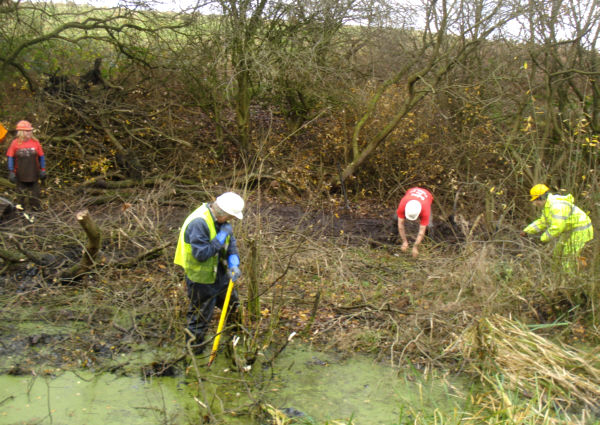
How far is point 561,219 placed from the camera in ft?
20.9

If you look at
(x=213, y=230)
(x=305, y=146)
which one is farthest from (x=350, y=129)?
(x=213, y=230)

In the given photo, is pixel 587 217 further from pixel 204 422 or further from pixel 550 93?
pixel 550 93

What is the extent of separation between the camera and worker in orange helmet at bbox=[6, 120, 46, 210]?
9.17 meters

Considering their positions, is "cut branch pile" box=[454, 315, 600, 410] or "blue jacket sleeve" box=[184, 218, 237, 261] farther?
"blue jacket sleeve" box=[184, 218, 237, 261]

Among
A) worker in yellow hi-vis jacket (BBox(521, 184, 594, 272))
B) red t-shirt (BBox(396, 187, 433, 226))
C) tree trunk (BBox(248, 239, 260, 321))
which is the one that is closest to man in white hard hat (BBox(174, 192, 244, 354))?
tree trunk (BBox(248, 239, 260, 321))

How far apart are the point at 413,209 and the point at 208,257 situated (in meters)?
4.04

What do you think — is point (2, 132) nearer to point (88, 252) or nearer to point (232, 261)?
point (88, 252)

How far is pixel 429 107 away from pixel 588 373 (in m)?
8.42

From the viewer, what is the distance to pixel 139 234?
7941 mm

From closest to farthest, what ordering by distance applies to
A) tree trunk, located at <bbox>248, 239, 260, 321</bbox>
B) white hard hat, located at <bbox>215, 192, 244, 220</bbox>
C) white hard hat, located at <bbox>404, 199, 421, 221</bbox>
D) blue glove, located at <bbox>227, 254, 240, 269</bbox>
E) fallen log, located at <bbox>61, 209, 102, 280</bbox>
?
1. white hard hat, located at <bbox>215, 192, 244, 220</bbox>
2. blue glove, located at <bbox>227, 254, 240, 269</bbox>
3. tree trunk, located at <bbox>248, 239, 260, 321</bbox>
4. fallen log, located at <bbox>61, 209, 102, 280</bbox>
5. white hard hat, located at <bbox>404, 199, 421, 221</bbox>

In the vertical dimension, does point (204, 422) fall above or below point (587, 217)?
below

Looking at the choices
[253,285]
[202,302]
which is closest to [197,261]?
[202,302]

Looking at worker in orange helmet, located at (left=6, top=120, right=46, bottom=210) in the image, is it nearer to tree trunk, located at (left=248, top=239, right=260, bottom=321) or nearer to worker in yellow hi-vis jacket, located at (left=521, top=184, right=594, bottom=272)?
Result: tree trunk, located at (left=248, top=239, right=260, bottom=321)

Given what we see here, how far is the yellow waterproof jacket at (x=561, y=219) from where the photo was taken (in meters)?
6.11
